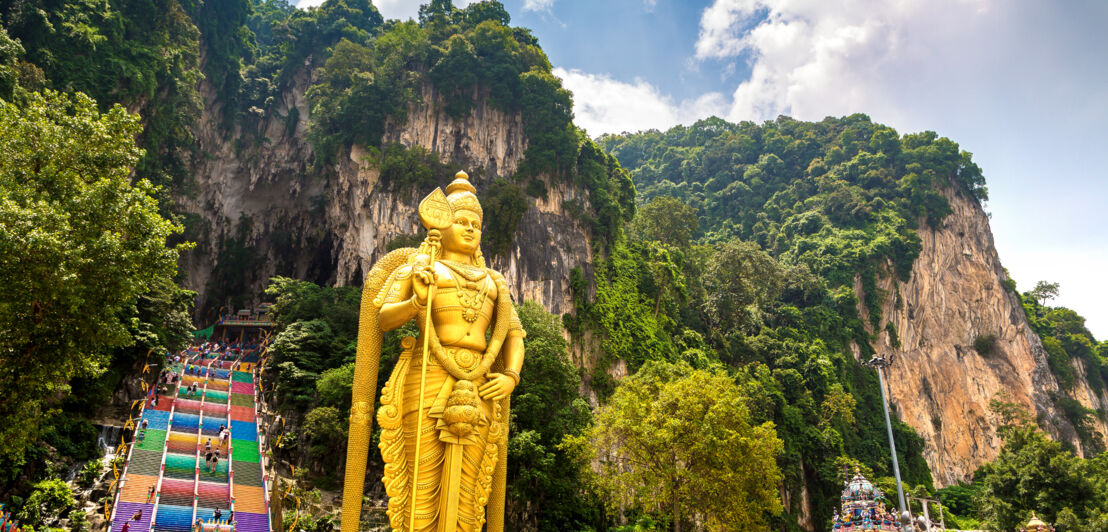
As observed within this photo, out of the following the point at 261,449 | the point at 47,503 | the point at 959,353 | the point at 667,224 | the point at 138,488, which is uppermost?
the point at 667,224

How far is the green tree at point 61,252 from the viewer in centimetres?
773

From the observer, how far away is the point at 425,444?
6.04 meters

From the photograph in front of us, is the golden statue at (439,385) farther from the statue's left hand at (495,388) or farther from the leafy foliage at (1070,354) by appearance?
the leafy foliage at (1070,354)

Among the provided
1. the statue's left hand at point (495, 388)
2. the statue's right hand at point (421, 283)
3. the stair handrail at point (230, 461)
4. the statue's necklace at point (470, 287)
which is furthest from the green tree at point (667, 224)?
the statue's right hand at point (421, 283)

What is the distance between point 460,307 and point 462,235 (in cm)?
92

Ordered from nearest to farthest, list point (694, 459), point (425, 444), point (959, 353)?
point (425, 444), point (694, 459), point (959, 353)

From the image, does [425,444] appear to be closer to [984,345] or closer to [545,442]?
[545,442]

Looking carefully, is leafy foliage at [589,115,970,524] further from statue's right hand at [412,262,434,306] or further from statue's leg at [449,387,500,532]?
statue's right hand at [412,262,434,306]

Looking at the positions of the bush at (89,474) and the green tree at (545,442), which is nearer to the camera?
the bush at (89,474)

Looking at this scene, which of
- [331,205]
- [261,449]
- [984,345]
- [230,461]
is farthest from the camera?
[984,345]

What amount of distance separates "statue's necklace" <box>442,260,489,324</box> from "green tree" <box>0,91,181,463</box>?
4.83 meters

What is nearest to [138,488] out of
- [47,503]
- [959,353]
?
[47,503]

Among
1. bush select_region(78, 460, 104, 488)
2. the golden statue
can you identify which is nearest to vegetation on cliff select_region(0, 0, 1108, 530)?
bush select_region(78, 460, 104, 488)

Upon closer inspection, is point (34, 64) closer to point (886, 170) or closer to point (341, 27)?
point (341, 27)
